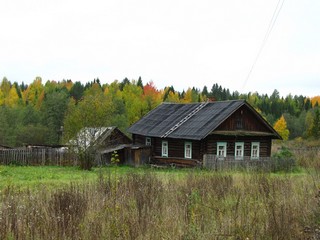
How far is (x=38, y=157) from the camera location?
28.9 meters

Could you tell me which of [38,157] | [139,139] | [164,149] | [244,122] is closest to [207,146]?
[244,122]

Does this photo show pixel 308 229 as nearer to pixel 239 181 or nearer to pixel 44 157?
pixel 239 181

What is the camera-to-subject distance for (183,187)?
803 cm

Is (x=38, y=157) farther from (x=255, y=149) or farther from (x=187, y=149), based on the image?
(x=255, y=149)

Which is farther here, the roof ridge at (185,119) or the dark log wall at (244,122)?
the roof ridge at (185,119)

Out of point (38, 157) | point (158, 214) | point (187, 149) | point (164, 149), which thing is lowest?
point (38, 157)

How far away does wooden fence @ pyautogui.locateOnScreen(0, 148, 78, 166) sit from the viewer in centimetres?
2817

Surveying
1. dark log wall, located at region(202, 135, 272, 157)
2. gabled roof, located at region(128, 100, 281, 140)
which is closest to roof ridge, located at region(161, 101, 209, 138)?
gabled roof, located at region(128, 100, 281, 140)

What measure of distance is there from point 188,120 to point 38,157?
36.5 ft

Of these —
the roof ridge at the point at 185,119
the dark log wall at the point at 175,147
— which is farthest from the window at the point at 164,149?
the roof ridge at the point at 185,119

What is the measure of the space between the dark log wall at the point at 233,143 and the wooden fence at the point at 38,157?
9.45m

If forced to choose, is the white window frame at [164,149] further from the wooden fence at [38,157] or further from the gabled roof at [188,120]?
the wooden fence at [38,157]

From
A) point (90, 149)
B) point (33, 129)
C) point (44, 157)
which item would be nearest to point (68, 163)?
point (44, 157)

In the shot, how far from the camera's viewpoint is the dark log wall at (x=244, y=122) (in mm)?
28078
